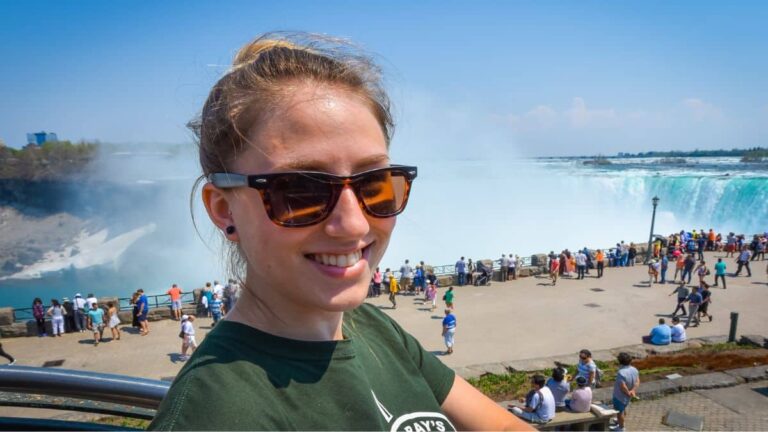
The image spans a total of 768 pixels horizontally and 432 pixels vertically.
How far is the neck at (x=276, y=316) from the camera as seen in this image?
3.24 feet

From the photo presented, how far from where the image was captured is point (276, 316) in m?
1.00

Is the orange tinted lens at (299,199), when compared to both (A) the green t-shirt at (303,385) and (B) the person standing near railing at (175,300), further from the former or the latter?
(B) the person standing near railing at (175,300)

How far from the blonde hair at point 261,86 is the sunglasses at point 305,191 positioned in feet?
0.29

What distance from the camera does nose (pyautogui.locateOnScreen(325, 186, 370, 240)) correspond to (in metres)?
1.00

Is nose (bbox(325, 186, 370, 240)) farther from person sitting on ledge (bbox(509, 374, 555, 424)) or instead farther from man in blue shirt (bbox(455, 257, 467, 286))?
man in blue shirt (bbox(455, 257, 467, 286))

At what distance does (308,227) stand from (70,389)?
1.07 meters

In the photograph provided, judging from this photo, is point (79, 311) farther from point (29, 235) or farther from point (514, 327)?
point (29, 235)

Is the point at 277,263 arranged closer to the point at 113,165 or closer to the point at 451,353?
the point at 451,353

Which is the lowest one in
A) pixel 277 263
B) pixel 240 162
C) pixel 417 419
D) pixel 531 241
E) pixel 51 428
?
pixel 531 241

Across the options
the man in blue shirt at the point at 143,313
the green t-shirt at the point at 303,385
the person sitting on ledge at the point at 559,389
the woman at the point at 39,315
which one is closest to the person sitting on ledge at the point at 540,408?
the person sitting on ledge at the point at 559,389

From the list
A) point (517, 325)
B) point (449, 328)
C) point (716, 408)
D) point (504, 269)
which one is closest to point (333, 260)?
point (716, 408)

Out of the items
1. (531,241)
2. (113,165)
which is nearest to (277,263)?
(531,241)

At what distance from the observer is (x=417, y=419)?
1176 millimetres

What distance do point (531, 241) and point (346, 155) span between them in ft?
126
